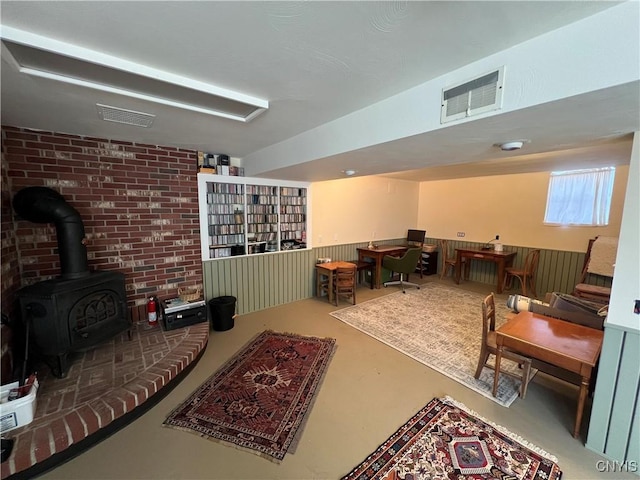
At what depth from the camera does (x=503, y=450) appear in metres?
1.72

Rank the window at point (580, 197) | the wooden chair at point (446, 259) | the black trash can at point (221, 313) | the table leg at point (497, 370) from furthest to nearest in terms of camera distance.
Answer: the wooden chair at point (446, 259) → the window at point (580, 197) → the black trash can at point (221, 313) → the table leg at point (497, 370)

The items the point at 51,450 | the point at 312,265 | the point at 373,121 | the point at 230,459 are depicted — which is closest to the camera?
the point at 51,450

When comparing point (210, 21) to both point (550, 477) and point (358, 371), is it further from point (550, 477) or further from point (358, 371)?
point (550, 477)

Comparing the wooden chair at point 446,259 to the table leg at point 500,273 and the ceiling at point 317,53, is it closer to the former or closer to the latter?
the table leg at point 500,273

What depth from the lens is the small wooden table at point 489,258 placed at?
4.93 metres

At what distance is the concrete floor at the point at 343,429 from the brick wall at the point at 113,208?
1.34 metres

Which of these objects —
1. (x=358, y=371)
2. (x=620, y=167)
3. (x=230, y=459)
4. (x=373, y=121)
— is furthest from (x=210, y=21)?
(x=620, y=167)

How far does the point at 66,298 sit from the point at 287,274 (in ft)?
9.04

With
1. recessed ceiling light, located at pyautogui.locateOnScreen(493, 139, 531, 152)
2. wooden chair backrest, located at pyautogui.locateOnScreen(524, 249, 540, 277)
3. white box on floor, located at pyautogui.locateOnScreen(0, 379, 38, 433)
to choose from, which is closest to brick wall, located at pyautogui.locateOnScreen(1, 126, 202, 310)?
white box on floor, located at pyautogui.locateOnScreen(0, 379, 38, 433)

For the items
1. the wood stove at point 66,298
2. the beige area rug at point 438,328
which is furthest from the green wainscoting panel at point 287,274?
the wood stove at point 66,298

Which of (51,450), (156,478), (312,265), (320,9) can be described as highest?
(320,9)

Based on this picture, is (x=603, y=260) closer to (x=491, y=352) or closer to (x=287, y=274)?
(x=491, y=352)

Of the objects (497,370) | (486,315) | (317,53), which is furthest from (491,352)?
(317,53)

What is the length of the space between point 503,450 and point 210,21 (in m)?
2.97
